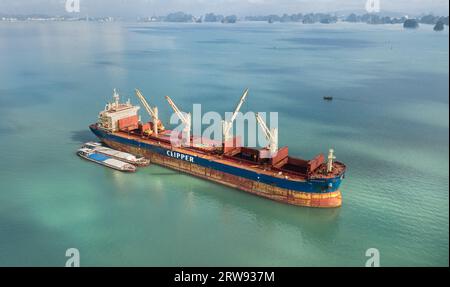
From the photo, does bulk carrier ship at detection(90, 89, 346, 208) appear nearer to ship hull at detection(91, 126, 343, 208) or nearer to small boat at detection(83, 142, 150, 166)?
ship hull at detection(91, 126, 343, 208)

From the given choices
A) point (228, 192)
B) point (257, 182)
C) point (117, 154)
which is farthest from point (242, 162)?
point (117, 154)

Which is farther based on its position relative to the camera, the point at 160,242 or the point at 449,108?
the point at 449,108

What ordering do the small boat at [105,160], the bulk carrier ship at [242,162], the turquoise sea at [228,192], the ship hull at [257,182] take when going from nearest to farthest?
the turquoise sea at [228,192] < the ship hull at [257,182] < the bulk carrier ship at [242,162] < the small boat at [105,160]

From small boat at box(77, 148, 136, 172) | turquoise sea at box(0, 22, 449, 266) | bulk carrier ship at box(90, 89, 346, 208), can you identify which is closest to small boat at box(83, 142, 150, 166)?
small boat at box(77, 148, 136, 172)

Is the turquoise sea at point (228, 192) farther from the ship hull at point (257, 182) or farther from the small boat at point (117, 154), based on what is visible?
the small boat at point (117, 154)

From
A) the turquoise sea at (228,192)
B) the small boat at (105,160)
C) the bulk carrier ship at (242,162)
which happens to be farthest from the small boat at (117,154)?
the turquoise sea at (228,192)

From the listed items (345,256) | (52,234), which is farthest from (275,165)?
(52,234)

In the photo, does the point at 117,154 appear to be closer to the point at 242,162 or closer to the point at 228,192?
the point at 228,192

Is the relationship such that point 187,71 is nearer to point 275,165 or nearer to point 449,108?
point 449,108
